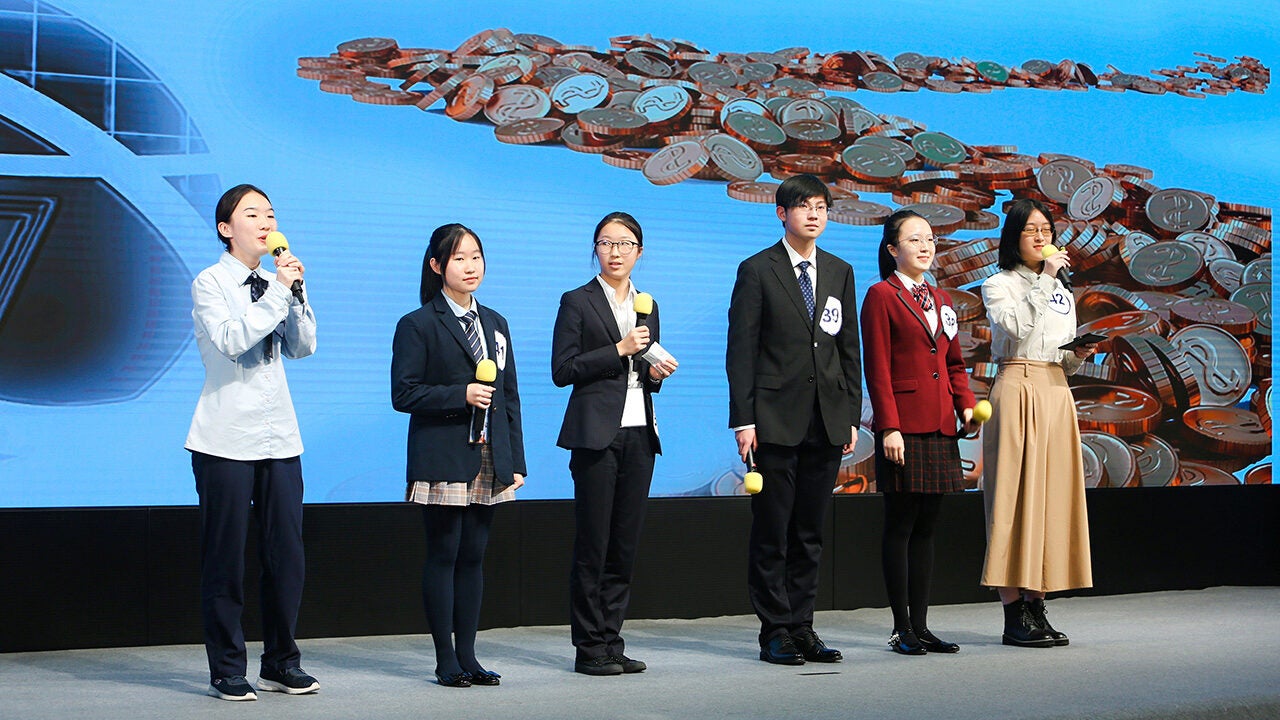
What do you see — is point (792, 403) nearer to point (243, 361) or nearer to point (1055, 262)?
point (1055, 262)

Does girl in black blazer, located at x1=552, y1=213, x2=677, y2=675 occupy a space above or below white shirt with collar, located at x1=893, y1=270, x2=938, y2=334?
below

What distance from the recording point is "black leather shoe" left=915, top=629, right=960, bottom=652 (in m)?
3.92

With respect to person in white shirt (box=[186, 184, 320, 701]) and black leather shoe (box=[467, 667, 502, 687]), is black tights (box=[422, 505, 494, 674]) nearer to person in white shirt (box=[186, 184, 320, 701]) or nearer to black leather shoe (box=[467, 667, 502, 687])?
black leather shoe (box=[467, 667, 502, 687])

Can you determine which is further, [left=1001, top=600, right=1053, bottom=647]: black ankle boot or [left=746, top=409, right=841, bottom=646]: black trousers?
[left=1001, top=600, right=1053, bottom=647]: black ankle boot

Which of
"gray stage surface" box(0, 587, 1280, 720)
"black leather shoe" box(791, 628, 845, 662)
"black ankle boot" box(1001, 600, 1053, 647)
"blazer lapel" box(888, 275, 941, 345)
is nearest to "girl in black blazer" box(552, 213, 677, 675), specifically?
"gray stage surface" box(0, 587, 1280, 720)

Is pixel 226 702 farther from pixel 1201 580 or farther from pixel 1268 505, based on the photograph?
pixel 1268 505

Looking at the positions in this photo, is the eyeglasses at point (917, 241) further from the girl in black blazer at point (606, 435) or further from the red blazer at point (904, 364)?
the girl in black blazer at point (606, 435)

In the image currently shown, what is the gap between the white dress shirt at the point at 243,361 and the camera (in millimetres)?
→ 3121

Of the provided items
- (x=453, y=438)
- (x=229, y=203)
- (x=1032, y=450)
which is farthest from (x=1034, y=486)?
(x=229, y=203)

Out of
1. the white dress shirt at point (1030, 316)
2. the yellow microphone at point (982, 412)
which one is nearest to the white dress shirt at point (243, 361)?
the yellow microphone at point (982, 412)

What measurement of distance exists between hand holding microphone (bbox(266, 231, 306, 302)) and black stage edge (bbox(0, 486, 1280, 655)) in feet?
4.58

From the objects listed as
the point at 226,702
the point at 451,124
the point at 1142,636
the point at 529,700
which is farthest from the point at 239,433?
the point at 1142,636

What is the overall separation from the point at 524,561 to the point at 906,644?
4.77 feet

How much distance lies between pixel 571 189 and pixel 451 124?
0.51 m
